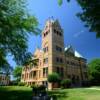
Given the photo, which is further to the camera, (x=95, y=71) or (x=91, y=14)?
(x=95, y=71)

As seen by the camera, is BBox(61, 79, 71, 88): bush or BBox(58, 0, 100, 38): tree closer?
BBox(58, 0, 100, 38): tree

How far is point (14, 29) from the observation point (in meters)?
28.2

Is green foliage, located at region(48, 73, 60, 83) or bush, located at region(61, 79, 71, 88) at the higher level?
green foliage, located at region(48, 73, 60, 83)

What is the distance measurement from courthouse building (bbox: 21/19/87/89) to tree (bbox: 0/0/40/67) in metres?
23.9

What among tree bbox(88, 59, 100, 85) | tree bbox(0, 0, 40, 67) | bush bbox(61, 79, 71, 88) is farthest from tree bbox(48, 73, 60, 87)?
tree bbox(0, 0, 40, 67)

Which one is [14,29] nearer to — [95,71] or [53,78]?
[53,78]

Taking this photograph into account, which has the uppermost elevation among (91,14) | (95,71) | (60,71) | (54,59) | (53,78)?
(54,59)

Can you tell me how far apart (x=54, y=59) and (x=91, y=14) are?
44964 millimetres

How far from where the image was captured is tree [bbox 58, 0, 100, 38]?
11470mm

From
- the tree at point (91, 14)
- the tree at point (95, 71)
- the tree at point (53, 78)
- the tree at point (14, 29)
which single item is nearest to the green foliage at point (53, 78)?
the tree at point (53, 78)

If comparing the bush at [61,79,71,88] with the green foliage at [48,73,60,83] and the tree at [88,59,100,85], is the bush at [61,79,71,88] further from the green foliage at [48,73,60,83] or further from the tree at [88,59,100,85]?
the tree at [88,59,100,85]

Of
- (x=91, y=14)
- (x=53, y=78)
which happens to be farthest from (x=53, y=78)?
(x=91, y=14)

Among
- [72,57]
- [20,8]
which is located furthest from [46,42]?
[20,8]

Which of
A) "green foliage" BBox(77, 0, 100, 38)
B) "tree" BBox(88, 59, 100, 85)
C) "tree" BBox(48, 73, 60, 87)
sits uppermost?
"tree" BBox(88, 59, 100, 85)
